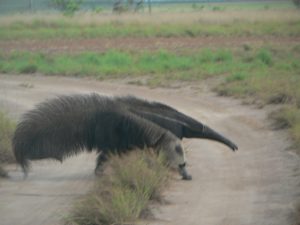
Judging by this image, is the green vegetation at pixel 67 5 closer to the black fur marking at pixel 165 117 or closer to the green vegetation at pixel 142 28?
the green vegetation at pixel 142 28

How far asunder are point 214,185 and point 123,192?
1.94m

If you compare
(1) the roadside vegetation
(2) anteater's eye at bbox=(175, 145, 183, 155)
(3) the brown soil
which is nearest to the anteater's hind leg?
(1) the roadside vegetation

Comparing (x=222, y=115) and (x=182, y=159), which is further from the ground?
(x=182, y=159)

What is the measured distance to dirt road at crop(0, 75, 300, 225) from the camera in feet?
29.5

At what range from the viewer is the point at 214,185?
10.5m

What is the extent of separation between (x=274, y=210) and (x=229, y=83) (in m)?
12.0

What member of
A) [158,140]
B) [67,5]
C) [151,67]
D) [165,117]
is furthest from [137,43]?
[67,5]

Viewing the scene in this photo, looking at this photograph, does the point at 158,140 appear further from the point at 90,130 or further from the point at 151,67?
the point at 151,67

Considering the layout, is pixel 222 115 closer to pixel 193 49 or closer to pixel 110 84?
pixel 110 84

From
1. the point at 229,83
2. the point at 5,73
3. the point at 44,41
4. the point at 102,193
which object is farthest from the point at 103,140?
the point at 44,41

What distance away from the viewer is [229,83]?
2097 centimetres

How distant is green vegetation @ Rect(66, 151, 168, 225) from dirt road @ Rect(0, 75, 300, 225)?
0.77 feet

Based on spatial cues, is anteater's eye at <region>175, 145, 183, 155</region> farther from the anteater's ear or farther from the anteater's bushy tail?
the anteater's bushy tail

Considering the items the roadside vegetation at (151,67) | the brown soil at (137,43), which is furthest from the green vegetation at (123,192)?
the brown soil at (137,43)
